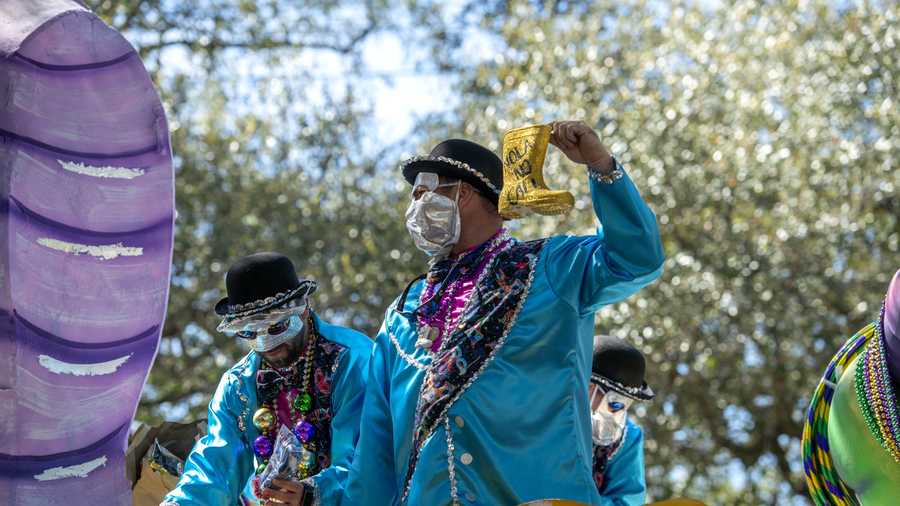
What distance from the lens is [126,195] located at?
15.0 feet

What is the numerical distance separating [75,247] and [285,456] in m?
0.93

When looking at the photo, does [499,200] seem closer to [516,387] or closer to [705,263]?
[516,387]

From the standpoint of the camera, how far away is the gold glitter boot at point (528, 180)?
3.69 metres

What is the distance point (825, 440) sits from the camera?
324cm

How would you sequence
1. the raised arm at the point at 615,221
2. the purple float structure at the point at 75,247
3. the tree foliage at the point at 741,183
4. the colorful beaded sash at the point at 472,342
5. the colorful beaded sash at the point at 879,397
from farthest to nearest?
1. the tree foliage at the point at 741,183
2. the purple float structure at the point at 75,247
3. the colorful beaded sash at the point at 472,342
4. the raised arm at the point at 615,221
5. the colorful beaded sash at the point at 879,397

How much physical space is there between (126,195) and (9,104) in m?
0.46

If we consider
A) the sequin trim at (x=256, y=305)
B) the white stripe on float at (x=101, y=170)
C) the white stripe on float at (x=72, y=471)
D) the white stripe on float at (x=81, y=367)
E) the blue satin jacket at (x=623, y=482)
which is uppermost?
the white stripe on float at (x=101, y=170)

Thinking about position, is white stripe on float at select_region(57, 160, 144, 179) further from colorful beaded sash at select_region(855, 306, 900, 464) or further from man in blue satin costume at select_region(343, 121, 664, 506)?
colorful beaded sash at select_region(855, 306, 900, 464)

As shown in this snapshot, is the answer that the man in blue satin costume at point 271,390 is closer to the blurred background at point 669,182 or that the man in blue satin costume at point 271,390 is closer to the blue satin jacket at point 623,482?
the blue satin jacket at point 623,482

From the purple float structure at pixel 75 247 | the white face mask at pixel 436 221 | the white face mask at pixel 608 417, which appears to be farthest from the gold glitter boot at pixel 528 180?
the white face mask at pixel 608 417

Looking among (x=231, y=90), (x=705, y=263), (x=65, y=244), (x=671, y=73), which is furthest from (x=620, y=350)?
(x=231, y=90)

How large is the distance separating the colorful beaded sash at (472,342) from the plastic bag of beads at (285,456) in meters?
0.72

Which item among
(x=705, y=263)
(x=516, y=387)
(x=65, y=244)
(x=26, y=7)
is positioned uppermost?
(x=26, y=7)

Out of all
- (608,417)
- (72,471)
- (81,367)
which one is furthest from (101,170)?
(608,417)
